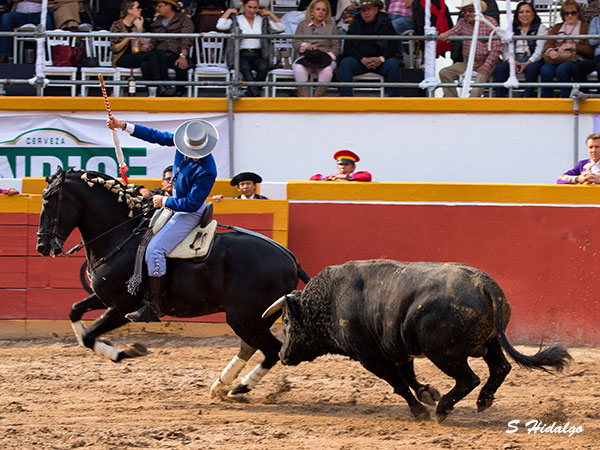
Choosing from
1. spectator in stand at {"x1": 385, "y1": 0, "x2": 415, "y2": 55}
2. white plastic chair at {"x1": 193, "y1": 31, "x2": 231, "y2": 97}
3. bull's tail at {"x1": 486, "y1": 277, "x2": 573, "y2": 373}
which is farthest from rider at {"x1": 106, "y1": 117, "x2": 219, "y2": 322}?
spectator in stand at {"x1": 385, "y1": 0, "x2": 415, "y2": 55}

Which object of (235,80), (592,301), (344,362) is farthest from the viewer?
(235,80)

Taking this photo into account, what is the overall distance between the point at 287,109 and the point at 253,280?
4.74 meters

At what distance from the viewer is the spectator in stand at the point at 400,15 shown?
11648 millimetres

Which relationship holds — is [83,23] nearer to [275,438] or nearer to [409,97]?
[409,97]

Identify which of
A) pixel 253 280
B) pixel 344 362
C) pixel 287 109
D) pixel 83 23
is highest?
pixel 83 23

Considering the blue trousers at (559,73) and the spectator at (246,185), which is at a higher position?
the blue trousers at (559,73)

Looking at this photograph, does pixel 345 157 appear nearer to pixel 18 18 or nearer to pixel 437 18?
pixel 437 18

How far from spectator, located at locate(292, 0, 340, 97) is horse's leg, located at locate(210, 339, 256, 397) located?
527 centimetres

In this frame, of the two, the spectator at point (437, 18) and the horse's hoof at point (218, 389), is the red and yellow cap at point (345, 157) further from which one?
the horse's hoof at point (218, 389)

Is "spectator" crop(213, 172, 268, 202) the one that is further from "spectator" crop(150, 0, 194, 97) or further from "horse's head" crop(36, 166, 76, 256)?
"spectator" crop(150, 0, 194, 97)

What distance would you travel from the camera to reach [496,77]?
447 inches

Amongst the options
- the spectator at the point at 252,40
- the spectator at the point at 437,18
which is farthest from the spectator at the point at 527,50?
the spectator at the point at 252,40

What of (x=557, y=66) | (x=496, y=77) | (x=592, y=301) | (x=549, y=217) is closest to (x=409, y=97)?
(x=496, y=77)

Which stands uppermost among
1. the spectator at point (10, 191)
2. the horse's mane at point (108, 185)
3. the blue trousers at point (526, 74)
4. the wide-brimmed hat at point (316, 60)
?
the wide-brimmed hat at point (316, 60)
